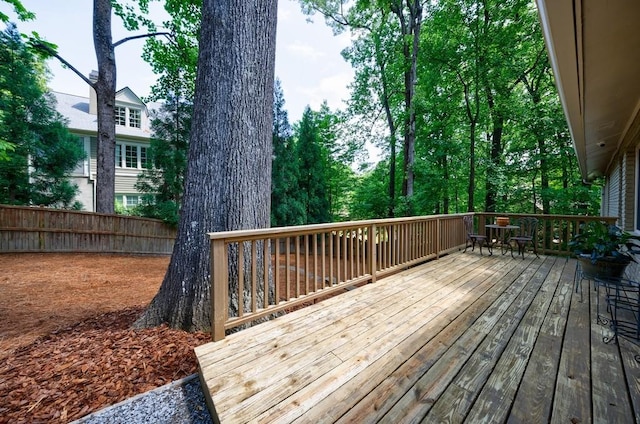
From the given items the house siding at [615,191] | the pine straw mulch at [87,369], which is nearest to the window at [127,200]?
the pine straw mulch at [87,369]

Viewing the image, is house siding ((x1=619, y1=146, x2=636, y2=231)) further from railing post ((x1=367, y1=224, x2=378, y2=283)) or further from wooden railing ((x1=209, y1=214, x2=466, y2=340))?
railing post ((x1=367, y1=224, x2=378, y2=283))

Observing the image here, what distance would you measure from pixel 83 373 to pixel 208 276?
107 centimetres

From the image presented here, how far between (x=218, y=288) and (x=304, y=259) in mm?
1167

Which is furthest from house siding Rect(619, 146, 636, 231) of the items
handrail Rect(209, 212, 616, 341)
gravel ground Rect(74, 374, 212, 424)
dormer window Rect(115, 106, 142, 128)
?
dormer window Rect(115, 106, 142, 128)

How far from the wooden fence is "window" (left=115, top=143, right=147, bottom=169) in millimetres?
6465

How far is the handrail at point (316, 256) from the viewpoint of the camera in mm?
2262

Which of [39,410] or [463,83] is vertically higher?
[463,83]

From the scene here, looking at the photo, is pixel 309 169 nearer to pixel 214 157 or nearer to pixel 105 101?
pixel 105 101

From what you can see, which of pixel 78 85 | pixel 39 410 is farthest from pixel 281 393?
pixel 78 85

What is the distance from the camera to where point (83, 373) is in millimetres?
1962

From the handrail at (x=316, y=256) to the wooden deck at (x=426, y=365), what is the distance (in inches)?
9.4

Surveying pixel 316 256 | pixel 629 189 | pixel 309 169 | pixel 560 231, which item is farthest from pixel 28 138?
pixel 629 189

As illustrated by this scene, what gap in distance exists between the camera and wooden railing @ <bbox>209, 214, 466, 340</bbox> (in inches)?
88.2

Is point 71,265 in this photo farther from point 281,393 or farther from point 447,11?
point 447,11
